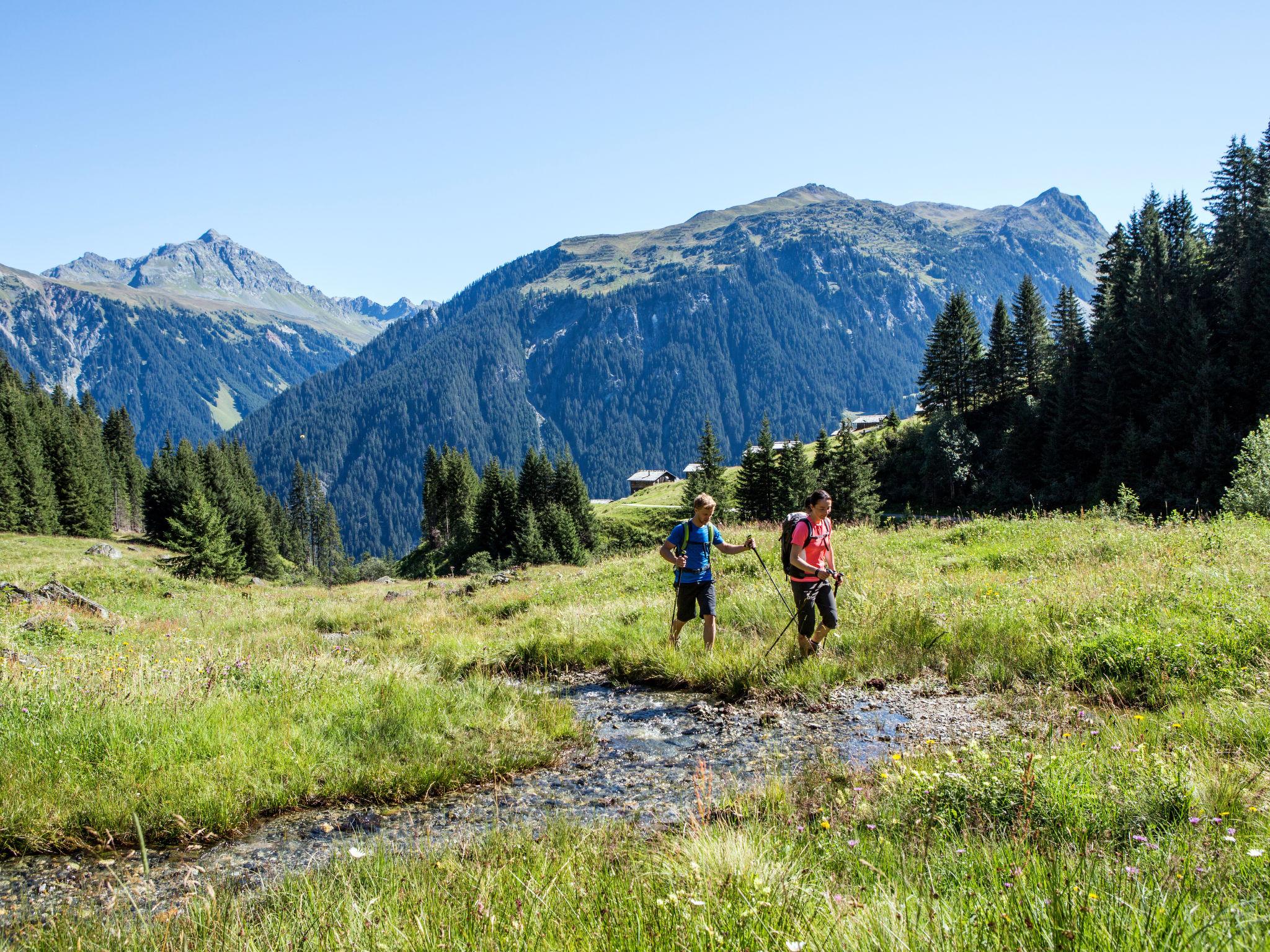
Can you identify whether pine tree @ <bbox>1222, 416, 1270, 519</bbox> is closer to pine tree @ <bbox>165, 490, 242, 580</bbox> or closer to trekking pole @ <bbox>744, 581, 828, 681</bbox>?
trekking pole @ <bbox>744, 581, 828, 681</bbox>

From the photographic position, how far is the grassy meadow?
2.76 meters

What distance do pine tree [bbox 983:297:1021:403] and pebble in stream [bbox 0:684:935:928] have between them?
84469 millimetres

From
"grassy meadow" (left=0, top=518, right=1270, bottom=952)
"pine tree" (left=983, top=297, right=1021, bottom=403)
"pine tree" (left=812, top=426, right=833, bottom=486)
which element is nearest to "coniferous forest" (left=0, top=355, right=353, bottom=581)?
"grassy meadow" (left=0, top=518, right=1270, bottom=952)

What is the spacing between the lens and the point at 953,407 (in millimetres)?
86500

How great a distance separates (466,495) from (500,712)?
300 feet

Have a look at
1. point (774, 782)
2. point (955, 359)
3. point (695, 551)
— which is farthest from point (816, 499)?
point (955, 359)

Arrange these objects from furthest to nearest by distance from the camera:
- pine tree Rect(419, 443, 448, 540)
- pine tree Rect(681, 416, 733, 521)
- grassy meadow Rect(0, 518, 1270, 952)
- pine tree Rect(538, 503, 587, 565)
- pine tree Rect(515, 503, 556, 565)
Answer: pine tree Rect(419, 443, 448, 540) → pine tree Rect(681, 416, 733, 521) → pine tree Rect(538, 503, 587, 565) → pine tree Rect(515, 503, 556, 565) → grassy meadow Rect(0, 518, 1270, 952)

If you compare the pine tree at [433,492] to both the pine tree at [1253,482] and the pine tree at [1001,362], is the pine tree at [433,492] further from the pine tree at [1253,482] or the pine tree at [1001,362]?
the pine tree at [1253,482]

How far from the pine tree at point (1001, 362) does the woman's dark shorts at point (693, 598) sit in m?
82.3

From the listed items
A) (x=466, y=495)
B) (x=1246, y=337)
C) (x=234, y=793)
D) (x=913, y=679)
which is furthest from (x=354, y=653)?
(x=466, y=495)

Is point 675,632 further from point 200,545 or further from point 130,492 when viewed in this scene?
point 130,492

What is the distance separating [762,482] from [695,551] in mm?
65630

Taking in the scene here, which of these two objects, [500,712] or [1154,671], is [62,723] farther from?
[1154,671]

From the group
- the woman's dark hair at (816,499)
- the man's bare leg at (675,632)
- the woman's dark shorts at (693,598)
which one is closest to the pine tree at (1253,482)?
the woman's dark hair at (816,499)
